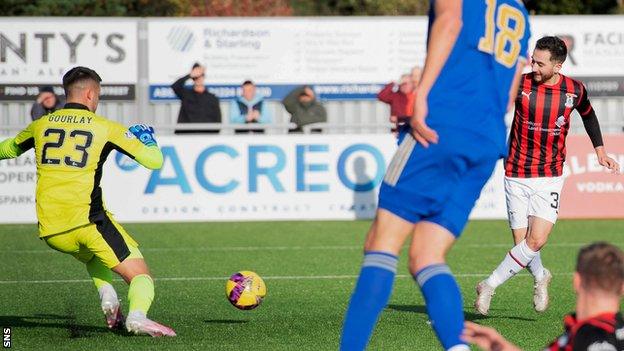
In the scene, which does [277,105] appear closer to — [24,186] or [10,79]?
[10,79]

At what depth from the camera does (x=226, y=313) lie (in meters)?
8.94

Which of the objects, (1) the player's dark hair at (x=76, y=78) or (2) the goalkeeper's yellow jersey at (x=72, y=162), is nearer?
(2) the goalkeeper's yellow jersey at (x=72, y=162)

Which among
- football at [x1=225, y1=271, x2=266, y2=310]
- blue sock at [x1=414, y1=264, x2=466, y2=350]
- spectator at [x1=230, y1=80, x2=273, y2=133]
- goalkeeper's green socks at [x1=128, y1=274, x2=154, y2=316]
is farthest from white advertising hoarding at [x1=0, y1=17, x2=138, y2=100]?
blue sock at [x1=414, y1=264, x2=466, y2=350]

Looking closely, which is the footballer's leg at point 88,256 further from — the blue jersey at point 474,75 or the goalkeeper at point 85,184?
the blue jersey at point 474,75

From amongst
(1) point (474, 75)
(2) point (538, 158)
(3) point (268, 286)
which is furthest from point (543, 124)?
(1) point (474, 75)

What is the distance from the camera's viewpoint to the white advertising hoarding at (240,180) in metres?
16.9

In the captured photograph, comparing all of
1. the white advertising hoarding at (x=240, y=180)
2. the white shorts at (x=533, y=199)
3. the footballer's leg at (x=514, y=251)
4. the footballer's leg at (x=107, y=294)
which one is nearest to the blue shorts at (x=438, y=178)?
the footballer's leg at (x=107, y=294)

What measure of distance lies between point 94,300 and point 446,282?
4739 millimetres

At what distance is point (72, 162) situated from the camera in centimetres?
761

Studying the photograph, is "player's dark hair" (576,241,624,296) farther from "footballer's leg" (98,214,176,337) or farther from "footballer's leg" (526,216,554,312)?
"footballer's leg" (526,216,554,312)

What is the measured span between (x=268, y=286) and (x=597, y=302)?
659 centimetres

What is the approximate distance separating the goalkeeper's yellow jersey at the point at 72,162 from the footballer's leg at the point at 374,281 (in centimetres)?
238

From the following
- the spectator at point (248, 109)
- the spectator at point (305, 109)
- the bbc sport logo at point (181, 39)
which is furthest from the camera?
the bbc sport logo at point (181, 39)

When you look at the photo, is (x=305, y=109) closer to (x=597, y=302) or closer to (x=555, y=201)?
(x=555, y=201)
